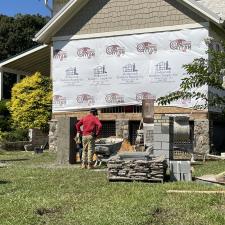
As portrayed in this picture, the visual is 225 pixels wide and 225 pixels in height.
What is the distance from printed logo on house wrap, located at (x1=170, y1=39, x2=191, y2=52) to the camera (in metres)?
20.1

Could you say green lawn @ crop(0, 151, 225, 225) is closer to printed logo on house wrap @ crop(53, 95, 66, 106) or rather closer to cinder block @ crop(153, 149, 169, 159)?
cinder block @ crop(153, 149, 169, 159)

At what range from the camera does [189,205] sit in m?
8.17

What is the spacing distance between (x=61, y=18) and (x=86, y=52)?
1.71m

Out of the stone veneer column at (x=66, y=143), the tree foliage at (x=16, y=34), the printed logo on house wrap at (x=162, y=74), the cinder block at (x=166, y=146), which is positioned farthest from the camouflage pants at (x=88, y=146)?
the tree foliage at (x=16, y=34)

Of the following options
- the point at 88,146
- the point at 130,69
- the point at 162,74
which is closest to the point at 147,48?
the point at 130,69

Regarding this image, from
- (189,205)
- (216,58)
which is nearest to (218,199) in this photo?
(189,205)

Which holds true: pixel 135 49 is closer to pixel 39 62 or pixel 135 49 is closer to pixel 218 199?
pixel 39 62

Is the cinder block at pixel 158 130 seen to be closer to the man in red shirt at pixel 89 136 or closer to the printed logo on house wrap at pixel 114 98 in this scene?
the man in red shirt at pixel 89 136

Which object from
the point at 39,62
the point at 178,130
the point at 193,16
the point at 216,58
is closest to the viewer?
the point at 216,58

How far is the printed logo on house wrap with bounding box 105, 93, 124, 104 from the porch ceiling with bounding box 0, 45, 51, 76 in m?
6.66

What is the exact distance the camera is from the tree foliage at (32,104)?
87.5 feet

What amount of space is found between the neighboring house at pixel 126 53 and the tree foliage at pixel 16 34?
1216 inches

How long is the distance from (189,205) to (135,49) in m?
13.6

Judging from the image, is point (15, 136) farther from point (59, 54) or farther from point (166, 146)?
point (166, 146)
